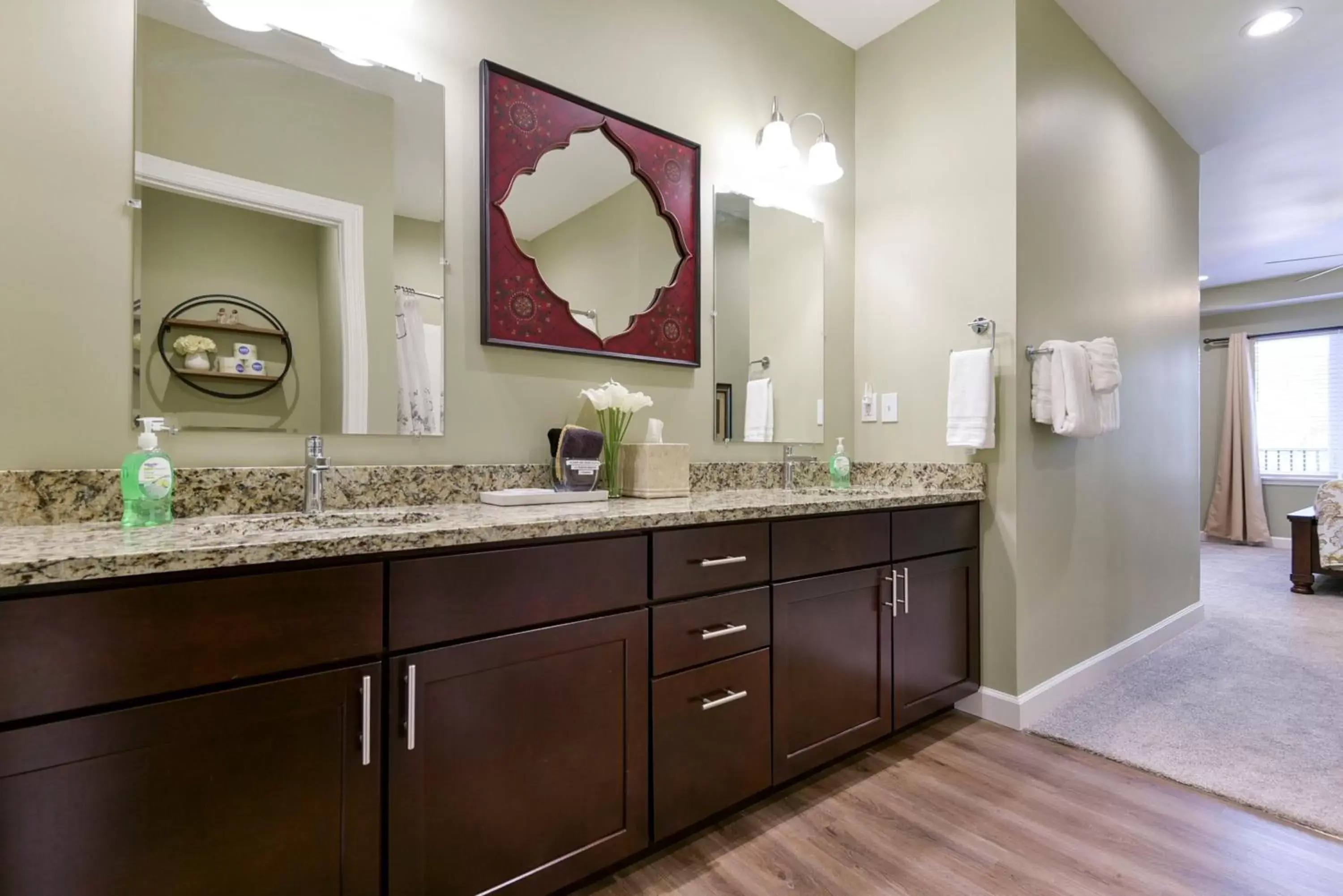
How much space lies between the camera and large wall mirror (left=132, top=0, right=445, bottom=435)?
52.7 inches

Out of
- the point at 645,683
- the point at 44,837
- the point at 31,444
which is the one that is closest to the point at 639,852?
the point at 645,683

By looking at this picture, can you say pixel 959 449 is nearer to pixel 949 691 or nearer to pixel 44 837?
pixel 949 691

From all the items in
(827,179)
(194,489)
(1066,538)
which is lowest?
(1066,538)

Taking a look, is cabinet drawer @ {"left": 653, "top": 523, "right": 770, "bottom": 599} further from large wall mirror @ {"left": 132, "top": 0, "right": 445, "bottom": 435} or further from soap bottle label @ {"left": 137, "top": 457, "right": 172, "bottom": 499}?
soap bottle label @ {"left": 137, "top": 457, "right": 172, "bottom": 499}

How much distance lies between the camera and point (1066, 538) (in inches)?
98.2

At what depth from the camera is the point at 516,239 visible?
180 cm

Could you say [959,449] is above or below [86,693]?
above

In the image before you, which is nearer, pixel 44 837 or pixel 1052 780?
pixel 44 837

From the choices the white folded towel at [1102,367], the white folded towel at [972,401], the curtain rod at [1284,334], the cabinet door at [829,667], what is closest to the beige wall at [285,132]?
the cabinet door at [829,667]

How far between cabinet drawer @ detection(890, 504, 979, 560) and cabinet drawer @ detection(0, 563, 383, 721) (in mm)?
1532

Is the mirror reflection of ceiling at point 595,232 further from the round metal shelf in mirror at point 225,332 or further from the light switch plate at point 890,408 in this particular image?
the light switch plate at point 890,408

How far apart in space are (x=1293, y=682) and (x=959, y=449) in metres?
1.78

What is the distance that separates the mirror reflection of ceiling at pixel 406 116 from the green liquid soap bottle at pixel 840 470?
1649 millimetres

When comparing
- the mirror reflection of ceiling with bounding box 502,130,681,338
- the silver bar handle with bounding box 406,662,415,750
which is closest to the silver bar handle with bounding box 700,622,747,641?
the silver bar handle with bounding box 406,662,415,750
